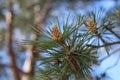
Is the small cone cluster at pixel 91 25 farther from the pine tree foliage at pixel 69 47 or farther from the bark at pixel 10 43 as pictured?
the bark at pixel 10 43

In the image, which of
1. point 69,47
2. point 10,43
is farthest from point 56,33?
point 10,43

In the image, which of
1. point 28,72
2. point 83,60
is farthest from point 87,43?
point 28,72

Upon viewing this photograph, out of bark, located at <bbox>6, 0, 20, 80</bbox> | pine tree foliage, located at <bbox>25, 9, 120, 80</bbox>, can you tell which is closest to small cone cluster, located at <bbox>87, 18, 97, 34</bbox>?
pine tree foliage, located at <bbox>25, 9, 120, 80</bbox>

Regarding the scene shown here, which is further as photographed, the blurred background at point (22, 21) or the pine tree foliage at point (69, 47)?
the blurred background at point (22, 21)

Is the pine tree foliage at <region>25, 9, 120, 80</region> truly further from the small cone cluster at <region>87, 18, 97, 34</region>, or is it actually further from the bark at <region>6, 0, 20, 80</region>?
the bark at <region>6, 0, 20, 80</region>

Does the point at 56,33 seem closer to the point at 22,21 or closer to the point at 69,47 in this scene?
the point at 69,47

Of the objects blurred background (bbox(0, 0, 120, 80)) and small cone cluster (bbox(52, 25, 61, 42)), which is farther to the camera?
blurred background (bbox(0, 0, 120, 80))

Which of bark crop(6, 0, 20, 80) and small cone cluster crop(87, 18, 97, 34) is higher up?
small cone cluster crop(87, 18, 97, 34)

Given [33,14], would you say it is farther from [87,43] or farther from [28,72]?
[87,43]

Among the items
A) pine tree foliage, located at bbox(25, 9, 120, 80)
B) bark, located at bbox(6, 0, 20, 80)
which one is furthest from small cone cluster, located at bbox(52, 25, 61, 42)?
bark, located at bbox(6, 0, 20, 80)

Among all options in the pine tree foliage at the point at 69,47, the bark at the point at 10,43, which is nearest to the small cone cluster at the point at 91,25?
the pine tree foliage at the point at 69,47

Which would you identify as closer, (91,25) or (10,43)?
(91,25)

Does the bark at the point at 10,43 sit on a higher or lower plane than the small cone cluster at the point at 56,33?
lower
